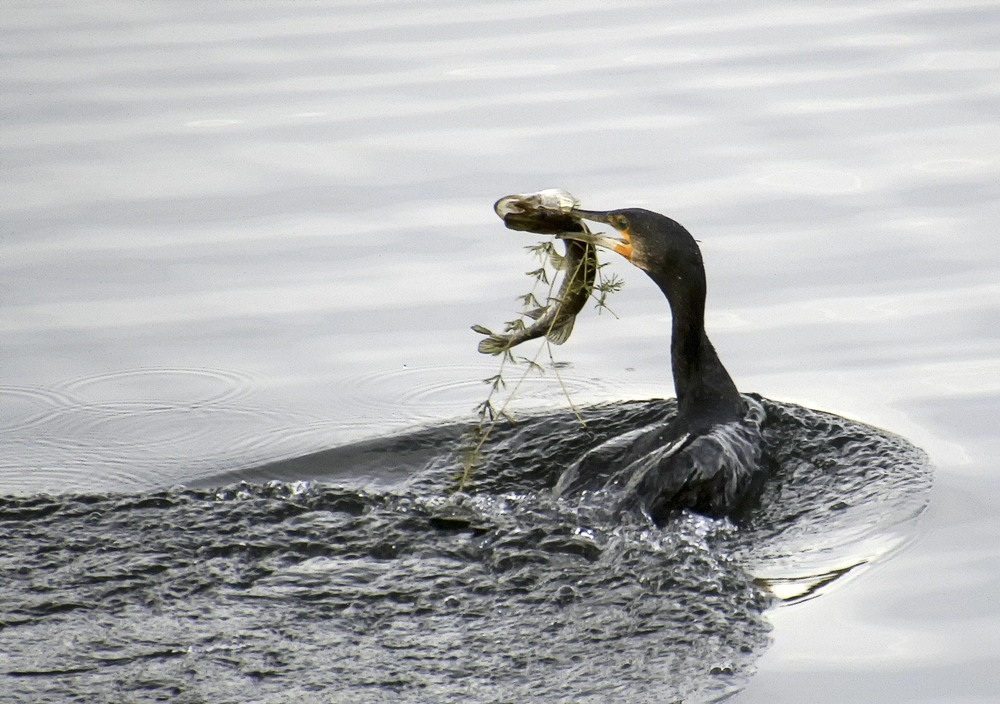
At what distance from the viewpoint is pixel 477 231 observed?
890 cm

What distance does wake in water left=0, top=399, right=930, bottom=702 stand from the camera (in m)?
4.78

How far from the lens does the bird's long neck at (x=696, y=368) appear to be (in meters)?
6.73

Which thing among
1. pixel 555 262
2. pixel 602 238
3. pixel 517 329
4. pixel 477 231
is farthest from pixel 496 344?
pixel 477 231

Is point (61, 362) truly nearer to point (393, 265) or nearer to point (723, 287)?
point (393, 265)

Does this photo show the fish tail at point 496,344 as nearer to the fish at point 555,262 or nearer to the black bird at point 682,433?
the fish at point 555,262

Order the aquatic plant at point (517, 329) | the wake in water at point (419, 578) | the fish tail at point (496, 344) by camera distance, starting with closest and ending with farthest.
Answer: the wake in water at point (419, 578)
the aquatic plant at point (517, 329)
the fish tail at point (496, 344)

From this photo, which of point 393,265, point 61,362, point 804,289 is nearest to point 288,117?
point 393,265

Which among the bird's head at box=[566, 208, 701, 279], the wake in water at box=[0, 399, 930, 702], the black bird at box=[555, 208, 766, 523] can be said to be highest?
the bird's head at box=[566, 208, 701, 279]

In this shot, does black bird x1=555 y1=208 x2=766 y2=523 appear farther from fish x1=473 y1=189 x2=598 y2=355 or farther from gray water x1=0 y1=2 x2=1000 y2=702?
gray water x1=0 y1=2 x2=1000 y2=702

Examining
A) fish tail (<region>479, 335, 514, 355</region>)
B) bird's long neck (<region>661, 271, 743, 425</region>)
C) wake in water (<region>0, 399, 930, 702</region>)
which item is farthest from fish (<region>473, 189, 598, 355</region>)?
wake in water (<region>0, 399, 930, 702</region>)

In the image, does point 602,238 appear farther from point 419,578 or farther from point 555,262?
point 419,578

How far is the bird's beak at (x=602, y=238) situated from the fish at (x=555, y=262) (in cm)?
4

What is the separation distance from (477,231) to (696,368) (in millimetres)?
2404

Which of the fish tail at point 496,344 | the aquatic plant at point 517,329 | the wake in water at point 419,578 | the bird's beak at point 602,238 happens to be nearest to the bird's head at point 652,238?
the bird's beak at point 602,238
